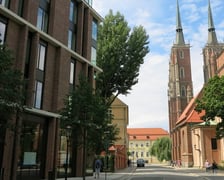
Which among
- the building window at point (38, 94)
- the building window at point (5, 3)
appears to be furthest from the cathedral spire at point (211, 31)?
the building window at point (5, 3)

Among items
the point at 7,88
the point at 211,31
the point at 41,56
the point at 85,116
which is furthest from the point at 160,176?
the point at 211,31

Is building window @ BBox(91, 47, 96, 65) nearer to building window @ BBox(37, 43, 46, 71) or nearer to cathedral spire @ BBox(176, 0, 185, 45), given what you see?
building window @ BBox(37, 43, 46, 71)

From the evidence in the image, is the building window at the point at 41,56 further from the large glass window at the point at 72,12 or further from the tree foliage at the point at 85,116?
the large glass window at the point at 72,12

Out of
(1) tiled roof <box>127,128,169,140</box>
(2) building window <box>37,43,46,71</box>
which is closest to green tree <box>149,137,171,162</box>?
(1) tiled roof <box>127,128,169,140</box>

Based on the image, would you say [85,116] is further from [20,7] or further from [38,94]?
[20,7]

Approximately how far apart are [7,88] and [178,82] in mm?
77436

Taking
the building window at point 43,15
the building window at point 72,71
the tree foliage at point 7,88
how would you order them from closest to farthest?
1. the tree foliage at point 7,88
2. the building window at point 43,15
3. the building window at point 72,71

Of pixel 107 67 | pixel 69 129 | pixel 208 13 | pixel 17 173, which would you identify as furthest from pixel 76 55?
pixel 208 13

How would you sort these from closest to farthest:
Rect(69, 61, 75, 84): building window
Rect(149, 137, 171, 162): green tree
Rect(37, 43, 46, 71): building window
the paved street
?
Rect(37, 43, 46, 71): building window → the paved street → Rect(69, 61, 75, 84): building window → Rect(149, 137, 171, 162): green tree

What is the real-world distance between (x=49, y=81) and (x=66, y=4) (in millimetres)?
7771

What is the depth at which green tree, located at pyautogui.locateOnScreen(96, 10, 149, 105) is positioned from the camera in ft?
103

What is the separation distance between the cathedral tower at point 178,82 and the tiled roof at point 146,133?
39.3m

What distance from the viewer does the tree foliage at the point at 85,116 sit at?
59.8 ft

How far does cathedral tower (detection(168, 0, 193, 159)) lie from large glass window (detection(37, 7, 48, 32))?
201ft
